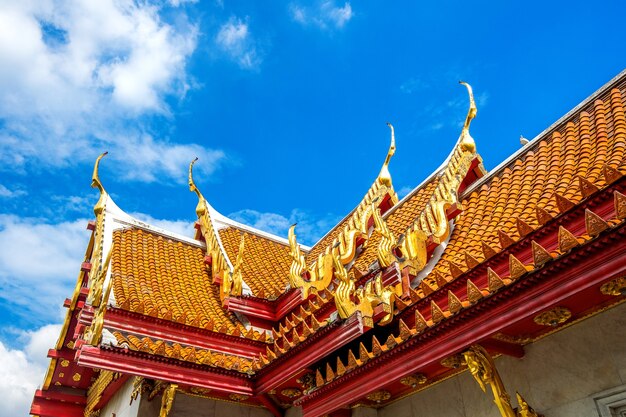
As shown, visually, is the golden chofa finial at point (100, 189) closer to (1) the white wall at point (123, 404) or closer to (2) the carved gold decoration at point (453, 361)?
(1) the white wall at point (123, 404)

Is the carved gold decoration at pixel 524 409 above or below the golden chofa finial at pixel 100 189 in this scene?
below

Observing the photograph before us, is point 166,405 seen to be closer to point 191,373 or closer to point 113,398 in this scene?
point 191,373

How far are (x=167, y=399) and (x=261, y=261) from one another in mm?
5016

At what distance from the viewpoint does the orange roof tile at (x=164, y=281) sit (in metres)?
7.40

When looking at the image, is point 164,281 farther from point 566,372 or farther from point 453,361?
point 566,372

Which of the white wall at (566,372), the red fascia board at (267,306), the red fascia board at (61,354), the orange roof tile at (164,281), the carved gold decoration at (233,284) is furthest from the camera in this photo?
the red fascia board at (61,354)

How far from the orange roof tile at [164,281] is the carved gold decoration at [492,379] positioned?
396cm

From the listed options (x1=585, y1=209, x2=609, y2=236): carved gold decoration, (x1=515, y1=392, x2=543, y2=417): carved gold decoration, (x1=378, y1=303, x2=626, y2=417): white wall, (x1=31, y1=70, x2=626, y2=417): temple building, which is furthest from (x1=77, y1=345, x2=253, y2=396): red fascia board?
(x1=585, y1=209, x2=609, y2=236): carved gold decoration

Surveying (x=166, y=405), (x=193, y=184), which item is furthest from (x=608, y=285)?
(x=193, y=184)

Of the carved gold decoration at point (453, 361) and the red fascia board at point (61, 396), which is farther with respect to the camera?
the red fascia board at point (61, 396)

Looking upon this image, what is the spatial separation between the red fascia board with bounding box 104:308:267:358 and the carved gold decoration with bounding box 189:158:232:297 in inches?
50.5


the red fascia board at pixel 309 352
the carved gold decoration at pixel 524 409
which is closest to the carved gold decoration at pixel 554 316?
the carved gold decoration at pixel 524 409

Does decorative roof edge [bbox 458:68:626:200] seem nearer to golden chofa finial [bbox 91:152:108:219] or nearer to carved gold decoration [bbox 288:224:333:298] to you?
carved gold decoration [bbox 288:224:333:298]

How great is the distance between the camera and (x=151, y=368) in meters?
5.75
